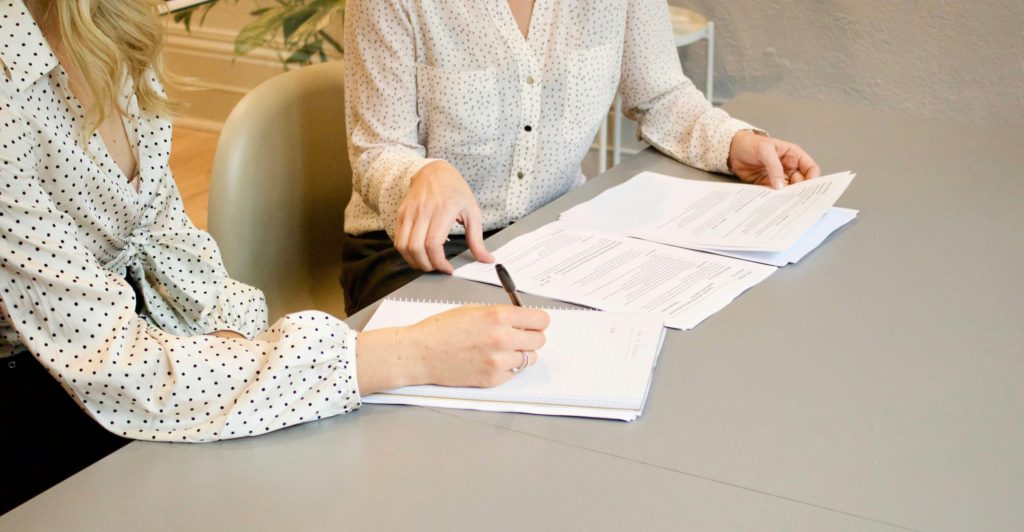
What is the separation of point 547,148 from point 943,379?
76 centimetres

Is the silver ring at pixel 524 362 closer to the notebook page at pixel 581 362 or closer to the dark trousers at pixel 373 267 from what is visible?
the notebook page at pixel 581 362

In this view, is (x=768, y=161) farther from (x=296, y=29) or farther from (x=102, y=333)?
(x=296, y=29)

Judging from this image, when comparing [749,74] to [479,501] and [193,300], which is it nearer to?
[193,300]

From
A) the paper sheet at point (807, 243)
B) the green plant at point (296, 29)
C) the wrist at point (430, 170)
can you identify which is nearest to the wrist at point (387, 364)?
the wrist at point (430, 170)

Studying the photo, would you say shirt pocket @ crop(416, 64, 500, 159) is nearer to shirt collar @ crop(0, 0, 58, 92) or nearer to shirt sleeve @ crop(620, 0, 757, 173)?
shirt sleeve @ crop(620, 0, 757, 173)

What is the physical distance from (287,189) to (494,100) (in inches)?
13.6

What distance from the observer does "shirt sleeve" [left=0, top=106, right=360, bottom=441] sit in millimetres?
886

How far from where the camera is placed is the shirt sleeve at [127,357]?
886mm

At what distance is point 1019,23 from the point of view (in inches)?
90.0

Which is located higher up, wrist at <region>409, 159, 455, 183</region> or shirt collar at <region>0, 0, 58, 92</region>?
shirt collar at <region>0, 0, 58, 92</region>

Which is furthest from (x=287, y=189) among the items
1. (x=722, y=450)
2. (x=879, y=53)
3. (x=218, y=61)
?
(x=879, y=53)

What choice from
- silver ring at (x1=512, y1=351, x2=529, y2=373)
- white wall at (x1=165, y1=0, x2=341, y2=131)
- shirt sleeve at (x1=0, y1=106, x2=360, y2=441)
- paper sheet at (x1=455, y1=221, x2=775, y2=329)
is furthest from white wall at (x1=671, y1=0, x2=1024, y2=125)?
shirt sleeve at (x1=0, y1=106, x2=360, y2=441)

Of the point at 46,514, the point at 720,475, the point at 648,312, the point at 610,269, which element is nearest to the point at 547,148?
the point at 610,269

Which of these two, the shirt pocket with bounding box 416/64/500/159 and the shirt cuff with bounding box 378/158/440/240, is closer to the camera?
the shirt cuff with bounding box 378/158/440/240
